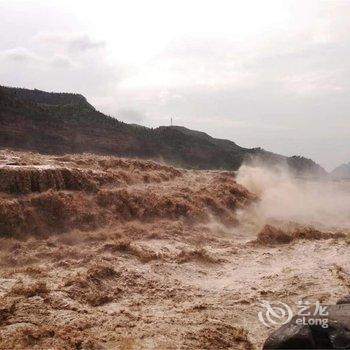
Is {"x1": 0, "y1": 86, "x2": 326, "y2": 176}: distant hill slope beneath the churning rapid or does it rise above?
above

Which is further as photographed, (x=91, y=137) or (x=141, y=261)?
(x=91, y=137)

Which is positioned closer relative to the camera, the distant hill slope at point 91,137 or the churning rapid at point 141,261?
the churning rapid at point 141,261

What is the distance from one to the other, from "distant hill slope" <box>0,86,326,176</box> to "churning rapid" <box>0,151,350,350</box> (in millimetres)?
17141

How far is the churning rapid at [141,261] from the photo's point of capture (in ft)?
31.3

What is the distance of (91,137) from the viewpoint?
45375mm

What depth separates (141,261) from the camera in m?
14.1

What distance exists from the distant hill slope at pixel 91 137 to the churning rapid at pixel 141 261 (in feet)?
56.2

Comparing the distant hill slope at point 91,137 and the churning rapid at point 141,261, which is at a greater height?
the distant hill slope at point 91,137

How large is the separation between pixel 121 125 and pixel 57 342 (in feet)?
141

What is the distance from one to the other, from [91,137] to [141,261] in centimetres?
3273

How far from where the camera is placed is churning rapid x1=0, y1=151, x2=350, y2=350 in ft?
31.3

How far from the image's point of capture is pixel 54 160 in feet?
74.1

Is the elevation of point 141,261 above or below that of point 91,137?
below

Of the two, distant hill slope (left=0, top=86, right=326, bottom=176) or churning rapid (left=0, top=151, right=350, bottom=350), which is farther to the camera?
distant hill slope (left=0, top=86, right=326, bottom=176)
